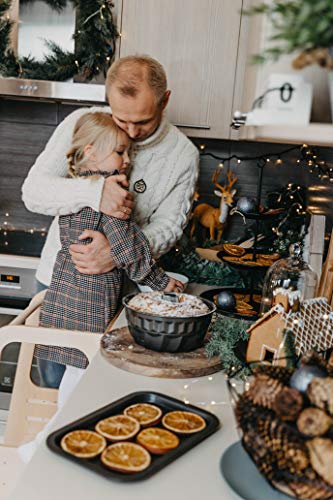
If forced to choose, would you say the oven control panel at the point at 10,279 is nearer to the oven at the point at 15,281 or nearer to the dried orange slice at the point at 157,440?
the oven at the point at 15,281

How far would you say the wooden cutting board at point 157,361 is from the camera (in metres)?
1.33

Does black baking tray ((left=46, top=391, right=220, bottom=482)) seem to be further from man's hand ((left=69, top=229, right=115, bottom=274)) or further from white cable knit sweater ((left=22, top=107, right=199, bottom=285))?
white cable knit sweater ((left=22, top=107, right=199, bottom=285))

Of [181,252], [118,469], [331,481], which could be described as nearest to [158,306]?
[118,469]

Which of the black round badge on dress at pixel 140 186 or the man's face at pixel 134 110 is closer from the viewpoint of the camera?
the man's face at pixel 134 110

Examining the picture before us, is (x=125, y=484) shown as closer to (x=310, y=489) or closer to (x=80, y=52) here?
(x=310, y=489)

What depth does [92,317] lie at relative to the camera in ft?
5.73

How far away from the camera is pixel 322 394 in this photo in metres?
0.86

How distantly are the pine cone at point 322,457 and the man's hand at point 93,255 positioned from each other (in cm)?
101

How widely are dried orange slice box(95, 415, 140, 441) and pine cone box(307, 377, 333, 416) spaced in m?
0.32

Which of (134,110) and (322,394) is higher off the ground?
(134,110)

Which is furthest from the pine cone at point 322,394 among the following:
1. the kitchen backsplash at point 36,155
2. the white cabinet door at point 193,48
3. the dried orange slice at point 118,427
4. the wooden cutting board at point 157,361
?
the kitchen backsplash at point 36,155

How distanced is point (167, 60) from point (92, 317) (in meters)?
1.27

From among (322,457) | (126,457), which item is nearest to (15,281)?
(126,457)

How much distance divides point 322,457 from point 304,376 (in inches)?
5.1
